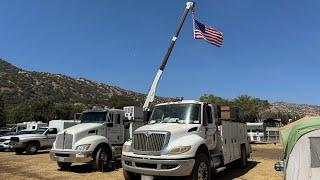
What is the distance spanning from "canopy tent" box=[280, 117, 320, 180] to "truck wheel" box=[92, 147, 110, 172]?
7810 millimetres

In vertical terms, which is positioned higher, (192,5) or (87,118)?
(192,5)

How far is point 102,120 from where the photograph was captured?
17.4m

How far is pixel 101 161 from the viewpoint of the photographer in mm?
16047

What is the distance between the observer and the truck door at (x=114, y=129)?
17.4m

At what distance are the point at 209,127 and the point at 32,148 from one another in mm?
17835

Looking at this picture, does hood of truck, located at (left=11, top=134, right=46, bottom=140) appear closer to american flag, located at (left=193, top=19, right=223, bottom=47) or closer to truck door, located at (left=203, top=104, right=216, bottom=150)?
american flag, located at (left=193, top=19, right=223, bottom=47)

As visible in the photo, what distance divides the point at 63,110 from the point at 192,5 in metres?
49.4

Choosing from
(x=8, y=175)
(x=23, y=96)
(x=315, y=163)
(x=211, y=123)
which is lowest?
(x=8, y=175)

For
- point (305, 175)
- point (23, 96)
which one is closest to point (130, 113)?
point (305, 175)

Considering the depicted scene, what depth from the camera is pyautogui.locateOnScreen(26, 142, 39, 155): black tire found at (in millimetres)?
26688

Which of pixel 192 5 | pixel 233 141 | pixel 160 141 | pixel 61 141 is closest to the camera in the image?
pixel 160 141

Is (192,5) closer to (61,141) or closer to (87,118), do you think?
(87,118)

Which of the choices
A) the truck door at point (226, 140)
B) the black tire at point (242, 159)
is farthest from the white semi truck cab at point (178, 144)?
the black tire at point (242, 159)

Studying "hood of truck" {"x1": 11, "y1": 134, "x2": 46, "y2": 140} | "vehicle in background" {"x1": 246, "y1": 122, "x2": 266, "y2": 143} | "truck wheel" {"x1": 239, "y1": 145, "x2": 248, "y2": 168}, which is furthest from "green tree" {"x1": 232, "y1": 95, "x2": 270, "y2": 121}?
"truck wheel" {"x1": 239, "y1": 145, "x2": 248, "y2": 168}
